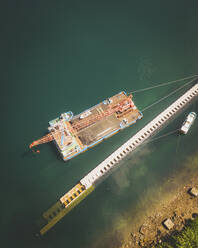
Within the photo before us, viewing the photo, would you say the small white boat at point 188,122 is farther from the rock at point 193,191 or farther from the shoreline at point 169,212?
the rock at point 193,191

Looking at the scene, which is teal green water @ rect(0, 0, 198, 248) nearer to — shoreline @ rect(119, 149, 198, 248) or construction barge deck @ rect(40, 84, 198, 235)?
construction barge deck @ rect(40, 84, 198, 235)

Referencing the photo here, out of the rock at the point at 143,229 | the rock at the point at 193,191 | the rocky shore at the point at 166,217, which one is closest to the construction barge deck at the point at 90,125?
the rocky shore at the point at 166,217

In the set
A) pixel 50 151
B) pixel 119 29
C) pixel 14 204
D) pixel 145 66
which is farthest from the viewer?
pixel 119 29

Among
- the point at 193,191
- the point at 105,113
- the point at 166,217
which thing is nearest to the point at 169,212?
the point at 166,217

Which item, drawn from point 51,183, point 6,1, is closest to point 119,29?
point 6,1

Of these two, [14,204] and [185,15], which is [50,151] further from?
[185,15]

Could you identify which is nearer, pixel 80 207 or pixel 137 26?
pixel 80 207
